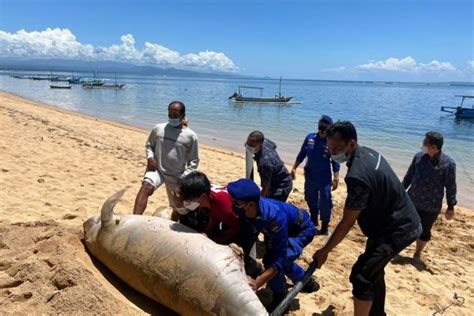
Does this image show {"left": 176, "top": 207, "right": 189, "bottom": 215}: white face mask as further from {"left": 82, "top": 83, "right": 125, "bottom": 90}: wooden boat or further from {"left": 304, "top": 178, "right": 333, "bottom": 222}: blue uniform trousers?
{"left": 82, "top": 83, "right": 125, "bottom": 90}: wooden boat

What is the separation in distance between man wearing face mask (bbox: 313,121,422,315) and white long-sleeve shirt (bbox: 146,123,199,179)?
228cm

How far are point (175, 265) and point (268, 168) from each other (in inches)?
89.2

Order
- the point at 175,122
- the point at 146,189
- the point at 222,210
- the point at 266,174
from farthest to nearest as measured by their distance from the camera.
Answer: the point at 266,174
the point at 175,122
the point at 146,189
the point at 222,210

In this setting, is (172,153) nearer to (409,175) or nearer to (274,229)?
(274,229)

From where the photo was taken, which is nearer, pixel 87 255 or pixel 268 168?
pixel 87 255

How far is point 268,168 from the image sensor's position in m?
5.41

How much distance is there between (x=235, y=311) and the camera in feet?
10.3

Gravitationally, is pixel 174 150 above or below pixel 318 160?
above

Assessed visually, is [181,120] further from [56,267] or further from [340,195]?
[340,195]

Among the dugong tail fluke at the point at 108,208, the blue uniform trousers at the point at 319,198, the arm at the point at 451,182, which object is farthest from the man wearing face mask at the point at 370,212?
the blue uniform trousers at the point at 319,198

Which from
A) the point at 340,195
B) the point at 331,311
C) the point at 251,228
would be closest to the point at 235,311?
the point at 251,228

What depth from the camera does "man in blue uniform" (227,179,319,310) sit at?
3.48 m

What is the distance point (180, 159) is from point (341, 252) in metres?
2.59

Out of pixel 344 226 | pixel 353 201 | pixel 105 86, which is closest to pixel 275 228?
pixel 344 226
